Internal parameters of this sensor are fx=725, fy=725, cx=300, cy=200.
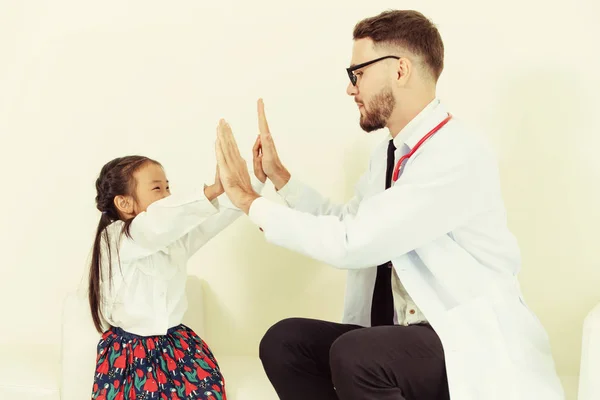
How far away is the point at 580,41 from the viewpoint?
2453 millimetres

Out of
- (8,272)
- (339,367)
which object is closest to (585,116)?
(339,367)

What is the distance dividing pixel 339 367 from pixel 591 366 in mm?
637

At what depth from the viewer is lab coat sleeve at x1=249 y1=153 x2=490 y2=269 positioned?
178 centimetres

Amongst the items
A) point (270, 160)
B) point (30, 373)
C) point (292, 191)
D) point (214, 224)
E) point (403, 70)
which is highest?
point (403, 70)

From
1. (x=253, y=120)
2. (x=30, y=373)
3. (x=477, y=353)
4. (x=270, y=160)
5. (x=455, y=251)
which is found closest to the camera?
(x=477, y=353)

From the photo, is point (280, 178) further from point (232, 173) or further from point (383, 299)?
point (383, 299)

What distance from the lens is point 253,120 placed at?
284 centimetres

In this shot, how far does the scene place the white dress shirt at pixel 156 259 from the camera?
7.04 ft

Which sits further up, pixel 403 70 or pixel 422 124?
pixel 403 70

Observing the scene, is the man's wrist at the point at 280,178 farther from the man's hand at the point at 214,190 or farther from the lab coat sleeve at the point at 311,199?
the man's hand at the point at 214,190

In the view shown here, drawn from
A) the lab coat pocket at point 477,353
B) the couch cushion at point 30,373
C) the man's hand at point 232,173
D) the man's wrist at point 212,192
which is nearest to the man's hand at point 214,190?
the man's wrist at point 212,192

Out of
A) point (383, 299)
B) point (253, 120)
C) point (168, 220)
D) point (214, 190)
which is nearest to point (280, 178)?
point (214, 190)

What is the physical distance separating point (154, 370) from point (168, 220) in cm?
45

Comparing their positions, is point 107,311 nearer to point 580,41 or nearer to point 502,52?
point 502,52
